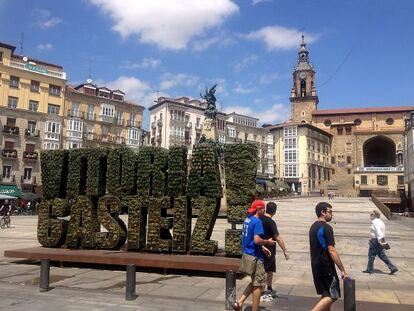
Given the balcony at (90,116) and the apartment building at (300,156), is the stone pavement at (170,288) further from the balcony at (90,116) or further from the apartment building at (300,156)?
the apartment building at (300,156)

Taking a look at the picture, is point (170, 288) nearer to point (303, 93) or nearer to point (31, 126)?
point (31, 126)

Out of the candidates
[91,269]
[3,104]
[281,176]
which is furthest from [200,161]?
[281,176]

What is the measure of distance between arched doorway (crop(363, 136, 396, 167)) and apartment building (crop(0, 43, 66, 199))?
6796 centimetres

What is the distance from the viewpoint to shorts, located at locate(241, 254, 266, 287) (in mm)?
7121

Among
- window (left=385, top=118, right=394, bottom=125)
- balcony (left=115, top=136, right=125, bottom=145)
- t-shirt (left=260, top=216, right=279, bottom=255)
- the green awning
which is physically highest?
window (left=385, top=118, right=394, bottom=125)

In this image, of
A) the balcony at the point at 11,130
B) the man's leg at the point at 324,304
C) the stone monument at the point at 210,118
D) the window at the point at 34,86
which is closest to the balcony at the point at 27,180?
the balcony at the point at 11,130

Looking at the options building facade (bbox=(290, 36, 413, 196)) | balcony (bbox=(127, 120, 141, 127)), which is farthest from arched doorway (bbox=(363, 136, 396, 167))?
balcony (bbox=(127, 120, 141, 127))

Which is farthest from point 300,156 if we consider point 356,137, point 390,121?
point 390,121

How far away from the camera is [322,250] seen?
6.11 m

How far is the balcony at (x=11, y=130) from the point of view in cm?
5140

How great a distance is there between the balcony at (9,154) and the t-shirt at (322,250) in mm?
51761

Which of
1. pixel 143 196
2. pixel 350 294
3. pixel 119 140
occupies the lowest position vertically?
pixel 350 294

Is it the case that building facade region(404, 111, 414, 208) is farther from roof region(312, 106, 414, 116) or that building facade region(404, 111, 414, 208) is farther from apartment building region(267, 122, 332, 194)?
roof region(312, 106, 414, 116)

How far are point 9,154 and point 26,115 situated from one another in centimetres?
588
